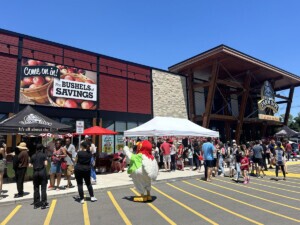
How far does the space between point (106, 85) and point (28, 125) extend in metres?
8.55

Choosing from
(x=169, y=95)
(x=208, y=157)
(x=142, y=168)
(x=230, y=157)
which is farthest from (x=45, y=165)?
(x=169, y=95)

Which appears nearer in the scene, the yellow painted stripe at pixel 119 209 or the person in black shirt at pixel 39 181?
the yellow painted stripe at pixel 119 209

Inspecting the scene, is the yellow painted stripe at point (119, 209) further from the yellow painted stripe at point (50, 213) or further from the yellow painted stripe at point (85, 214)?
the yellow painted stripe at point (50, 213)

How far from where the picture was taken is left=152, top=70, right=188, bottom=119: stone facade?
23.3 meters

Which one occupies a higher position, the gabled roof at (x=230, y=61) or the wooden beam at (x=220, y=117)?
the gabled roof at (x=230, y=61)

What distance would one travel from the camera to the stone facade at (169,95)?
23344 mm

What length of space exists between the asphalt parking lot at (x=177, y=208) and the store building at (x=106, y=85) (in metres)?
8.50

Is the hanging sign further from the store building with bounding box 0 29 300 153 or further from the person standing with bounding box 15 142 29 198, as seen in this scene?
the person standing with bounding box 15 142 29 198

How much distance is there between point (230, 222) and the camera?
611cm

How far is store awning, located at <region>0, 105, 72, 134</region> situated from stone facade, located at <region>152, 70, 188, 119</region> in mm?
11094

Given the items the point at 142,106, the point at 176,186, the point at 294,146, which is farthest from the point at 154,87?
the point at 294,146

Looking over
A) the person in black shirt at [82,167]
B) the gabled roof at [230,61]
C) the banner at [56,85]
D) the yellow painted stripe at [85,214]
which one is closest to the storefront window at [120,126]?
the banner at [56,85]

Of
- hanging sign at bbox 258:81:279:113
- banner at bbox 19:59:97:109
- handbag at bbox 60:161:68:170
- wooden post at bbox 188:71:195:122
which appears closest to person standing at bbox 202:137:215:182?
handbag at bbox 60:161:68:170

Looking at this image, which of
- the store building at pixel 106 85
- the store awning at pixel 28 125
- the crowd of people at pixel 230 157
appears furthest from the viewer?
the store building at pixel 106 85
